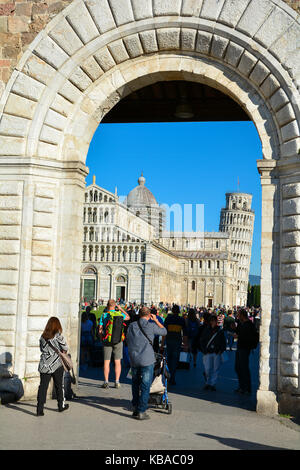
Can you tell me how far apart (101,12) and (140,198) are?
10343cm

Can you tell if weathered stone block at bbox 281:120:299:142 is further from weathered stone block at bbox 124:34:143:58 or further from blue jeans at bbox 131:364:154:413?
blue jeans at bbox 131:364:154:413

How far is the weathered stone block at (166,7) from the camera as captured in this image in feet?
29.1

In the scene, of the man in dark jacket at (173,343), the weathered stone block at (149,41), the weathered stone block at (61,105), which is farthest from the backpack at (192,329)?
the weathered stone block at (149,41)

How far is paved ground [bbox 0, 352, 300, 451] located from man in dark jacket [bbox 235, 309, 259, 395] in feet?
2.44

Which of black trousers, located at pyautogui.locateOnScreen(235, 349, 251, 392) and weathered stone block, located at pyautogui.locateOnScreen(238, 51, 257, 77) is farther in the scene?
black trousers, located at pyautogui.locateOnScreen(235, 349, 251, 392)

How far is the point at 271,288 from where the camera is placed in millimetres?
8477

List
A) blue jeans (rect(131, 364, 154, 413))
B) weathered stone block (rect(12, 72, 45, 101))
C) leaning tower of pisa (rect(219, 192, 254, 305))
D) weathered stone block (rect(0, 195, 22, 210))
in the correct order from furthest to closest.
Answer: leaning tower of pisa (rect(219, 192, 254, 305)), weathered stone block (rect(12, 72, 45, 101)), weathered stone block (rect(0, 195, 22, 210)), blue jeans (rect(131, 364, 154, 413))

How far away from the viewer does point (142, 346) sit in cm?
765

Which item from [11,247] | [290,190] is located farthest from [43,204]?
[290,190]

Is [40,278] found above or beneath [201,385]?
above

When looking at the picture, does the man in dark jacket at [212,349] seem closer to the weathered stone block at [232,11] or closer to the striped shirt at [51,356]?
the striped shirt at [51,356]

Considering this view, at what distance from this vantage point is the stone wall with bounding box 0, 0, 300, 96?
360 inches

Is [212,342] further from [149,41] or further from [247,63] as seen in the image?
[149,41]

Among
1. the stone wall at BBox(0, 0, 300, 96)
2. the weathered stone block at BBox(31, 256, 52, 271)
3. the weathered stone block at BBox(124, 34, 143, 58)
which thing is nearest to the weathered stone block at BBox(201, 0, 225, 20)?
the weathered stone block at BBox(124, 34, 143, 58)
